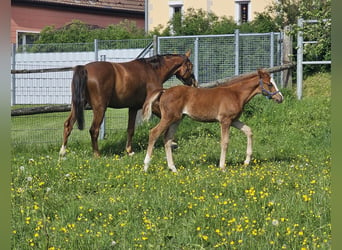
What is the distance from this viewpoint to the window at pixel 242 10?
123ft

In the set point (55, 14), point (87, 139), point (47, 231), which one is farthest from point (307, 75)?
point (55, 14)

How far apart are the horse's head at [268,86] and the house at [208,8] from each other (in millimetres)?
26948

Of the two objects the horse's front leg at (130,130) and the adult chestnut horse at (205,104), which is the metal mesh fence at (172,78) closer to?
the horse's front leg at (130,130)

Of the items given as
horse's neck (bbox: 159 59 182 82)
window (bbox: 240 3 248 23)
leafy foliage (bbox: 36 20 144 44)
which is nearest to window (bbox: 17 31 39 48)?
leafy foliage (bbox: 36 20 144 44)

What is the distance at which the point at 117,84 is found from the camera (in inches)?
433

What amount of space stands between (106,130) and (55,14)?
2982 centimetres

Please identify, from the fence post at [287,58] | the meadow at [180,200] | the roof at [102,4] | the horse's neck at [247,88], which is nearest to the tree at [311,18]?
the fence post at [287,58]

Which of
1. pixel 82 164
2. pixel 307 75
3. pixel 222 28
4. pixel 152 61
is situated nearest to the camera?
pixel 82 164

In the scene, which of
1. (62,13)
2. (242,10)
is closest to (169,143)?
(242,10)

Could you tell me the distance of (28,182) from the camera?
7.64 metres

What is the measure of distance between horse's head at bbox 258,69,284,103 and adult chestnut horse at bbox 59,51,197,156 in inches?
100

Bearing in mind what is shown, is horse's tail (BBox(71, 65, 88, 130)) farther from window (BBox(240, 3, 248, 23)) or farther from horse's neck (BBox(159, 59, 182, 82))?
window (BBox(240, 3, 248, 23))

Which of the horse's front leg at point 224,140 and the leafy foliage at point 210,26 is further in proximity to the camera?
the leafy foliage at point 210,26

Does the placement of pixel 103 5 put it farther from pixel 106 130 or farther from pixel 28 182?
pixel 28 182
